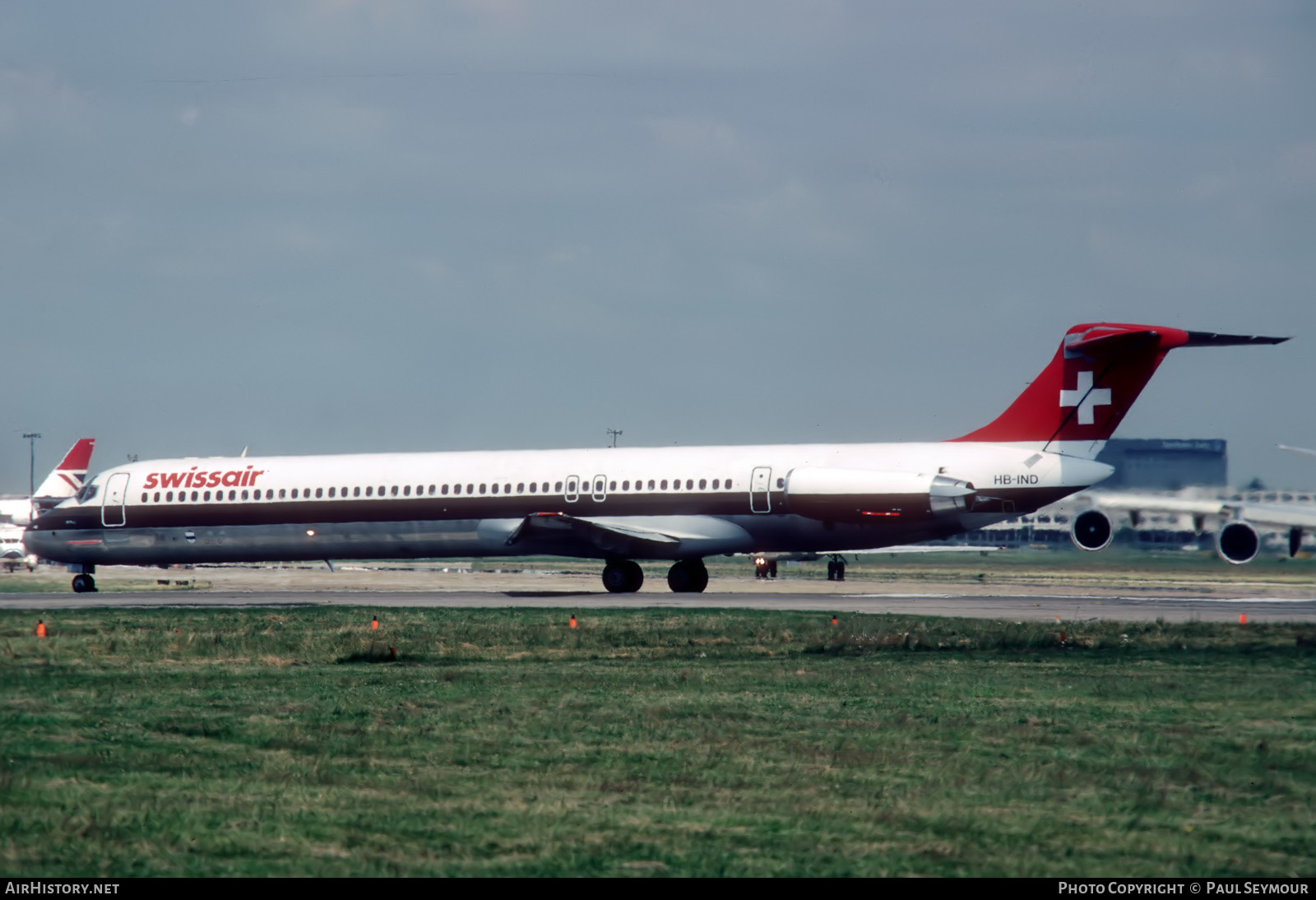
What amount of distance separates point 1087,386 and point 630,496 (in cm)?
1198

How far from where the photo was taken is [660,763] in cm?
1101

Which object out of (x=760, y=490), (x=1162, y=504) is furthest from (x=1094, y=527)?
(x=760, y=490)

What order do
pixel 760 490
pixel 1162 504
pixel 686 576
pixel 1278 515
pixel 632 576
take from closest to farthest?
pixel 1278 515, pixel 1162 504, pixel 760 490, pixel 632 576, pixel 686 576

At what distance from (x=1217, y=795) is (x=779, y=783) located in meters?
2.93

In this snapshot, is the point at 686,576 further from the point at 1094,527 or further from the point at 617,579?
the point at 1094,527

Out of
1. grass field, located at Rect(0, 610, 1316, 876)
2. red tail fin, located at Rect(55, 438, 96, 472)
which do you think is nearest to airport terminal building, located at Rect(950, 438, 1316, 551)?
grass field, located at Rect(0, 610, 1316, 876)

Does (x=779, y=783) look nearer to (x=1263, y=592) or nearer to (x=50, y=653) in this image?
(x=50, y=653)

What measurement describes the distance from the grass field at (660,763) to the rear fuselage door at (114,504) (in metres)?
22.9

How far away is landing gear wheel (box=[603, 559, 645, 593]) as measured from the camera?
39.7m

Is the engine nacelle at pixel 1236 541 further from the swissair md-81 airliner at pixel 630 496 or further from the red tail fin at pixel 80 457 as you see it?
the red tail fin at pixel 80 457

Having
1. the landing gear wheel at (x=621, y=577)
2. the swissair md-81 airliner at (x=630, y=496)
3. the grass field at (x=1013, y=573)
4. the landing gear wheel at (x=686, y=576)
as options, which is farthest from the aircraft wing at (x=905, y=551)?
the swissair md-81 airliner at (x=630, y=496)

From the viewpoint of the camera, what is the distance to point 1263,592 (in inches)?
1628

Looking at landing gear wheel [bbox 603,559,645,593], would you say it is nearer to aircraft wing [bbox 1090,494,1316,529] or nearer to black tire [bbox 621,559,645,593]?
black tire [bbox 621,559,645,593]
